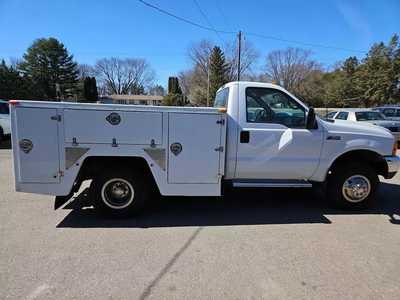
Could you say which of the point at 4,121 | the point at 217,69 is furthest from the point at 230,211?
the point at 217,69

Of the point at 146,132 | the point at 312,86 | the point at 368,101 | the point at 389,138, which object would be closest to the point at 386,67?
the point at 368,101

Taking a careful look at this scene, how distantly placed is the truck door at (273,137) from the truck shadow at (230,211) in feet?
2.26

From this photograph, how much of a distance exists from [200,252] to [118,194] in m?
1.64

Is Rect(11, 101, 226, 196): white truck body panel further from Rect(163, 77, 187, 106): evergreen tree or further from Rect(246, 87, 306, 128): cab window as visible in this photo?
Rect(163, 77, 187, 106): evergreen tree

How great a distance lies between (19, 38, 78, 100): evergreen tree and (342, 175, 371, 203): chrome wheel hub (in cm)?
7053

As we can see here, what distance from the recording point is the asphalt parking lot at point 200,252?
104 inches

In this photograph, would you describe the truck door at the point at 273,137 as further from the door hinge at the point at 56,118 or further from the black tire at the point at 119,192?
the door hinge at the point at 56,118

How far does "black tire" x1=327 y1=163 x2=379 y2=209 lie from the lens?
459cm

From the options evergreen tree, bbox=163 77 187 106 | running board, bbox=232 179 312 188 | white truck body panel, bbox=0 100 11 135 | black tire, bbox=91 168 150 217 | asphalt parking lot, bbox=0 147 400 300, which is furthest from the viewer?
evergreen tree, bbox=163 77 187 106

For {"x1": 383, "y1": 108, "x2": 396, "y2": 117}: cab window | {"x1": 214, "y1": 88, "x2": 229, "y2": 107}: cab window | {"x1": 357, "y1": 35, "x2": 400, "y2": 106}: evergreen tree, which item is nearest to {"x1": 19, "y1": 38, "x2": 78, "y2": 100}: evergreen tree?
{"x1": 357, "y1": 35, "x2": 400, "y2": 106}: evergreen tree

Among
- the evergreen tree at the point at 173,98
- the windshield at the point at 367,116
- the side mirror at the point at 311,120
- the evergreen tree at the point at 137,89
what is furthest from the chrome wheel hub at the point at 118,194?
the evergreen tree at the point at 137,89

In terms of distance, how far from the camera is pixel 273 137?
427 cm

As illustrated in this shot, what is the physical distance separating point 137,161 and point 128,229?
0.99 meters

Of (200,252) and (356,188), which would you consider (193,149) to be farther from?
(356,188)
